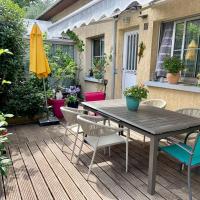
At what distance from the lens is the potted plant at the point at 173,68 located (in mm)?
4363

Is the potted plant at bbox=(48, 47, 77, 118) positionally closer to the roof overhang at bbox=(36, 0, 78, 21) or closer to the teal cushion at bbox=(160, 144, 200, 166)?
the roof overhang at bbox=(36, 0, 78, 21)

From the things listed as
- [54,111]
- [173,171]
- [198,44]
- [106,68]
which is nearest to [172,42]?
[198,44]

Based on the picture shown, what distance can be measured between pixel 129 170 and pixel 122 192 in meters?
0.54

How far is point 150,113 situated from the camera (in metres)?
3.15

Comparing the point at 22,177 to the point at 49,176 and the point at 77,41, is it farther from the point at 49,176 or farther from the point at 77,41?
the point at 77,41

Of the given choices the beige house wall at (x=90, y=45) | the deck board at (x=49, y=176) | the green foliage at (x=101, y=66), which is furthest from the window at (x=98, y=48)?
the deck board at (x=49, y=176)

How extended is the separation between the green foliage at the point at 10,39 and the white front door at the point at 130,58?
9.66 feet

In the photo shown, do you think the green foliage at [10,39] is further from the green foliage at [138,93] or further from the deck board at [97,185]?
the green foliage at [138,93]

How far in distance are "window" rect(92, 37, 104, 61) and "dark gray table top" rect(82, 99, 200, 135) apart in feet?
14.6

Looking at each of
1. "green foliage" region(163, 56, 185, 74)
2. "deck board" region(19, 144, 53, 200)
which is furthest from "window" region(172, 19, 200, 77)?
"deck board" region(19, 144, 53, 200)

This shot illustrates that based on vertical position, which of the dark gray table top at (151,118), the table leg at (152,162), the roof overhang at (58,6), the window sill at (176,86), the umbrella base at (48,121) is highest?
the roof overhang at (58,6)

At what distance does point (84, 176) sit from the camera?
2.80 meters

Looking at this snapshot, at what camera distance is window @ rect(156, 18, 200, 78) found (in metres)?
4.28

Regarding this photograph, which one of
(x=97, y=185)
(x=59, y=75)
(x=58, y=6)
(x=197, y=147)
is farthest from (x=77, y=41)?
(x=197, y=147)
